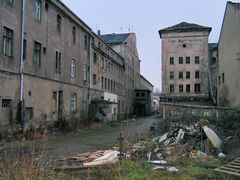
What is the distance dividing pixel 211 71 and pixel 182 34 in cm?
836

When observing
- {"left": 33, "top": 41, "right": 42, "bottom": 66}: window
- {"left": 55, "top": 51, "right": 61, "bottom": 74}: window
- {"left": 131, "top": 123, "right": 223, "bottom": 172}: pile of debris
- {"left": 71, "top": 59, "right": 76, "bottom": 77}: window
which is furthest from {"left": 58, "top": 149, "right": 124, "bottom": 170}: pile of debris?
{"left": 71, "top": 59, "right": 76, "bottom": 77}: window

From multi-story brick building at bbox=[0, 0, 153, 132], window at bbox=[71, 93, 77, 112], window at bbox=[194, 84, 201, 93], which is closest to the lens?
multi-story brick building at bbox=[0, 0, 153, 132]

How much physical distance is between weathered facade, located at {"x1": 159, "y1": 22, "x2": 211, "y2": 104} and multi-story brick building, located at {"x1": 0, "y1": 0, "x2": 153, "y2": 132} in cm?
1863

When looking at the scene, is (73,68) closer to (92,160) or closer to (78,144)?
(78,144)

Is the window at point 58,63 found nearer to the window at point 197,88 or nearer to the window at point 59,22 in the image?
the window at point 59,22

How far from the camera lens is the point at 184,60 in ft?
188

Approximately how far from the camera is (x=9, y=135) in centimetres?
1800

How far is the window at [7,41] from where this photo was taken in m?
18.6

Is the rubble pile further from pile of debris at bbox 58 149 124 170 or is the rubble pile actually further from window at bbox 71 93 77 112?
window at bbox 71 93 77 112

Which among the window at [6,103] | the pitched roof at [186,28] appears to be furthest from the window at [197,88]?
the window at [6,103]

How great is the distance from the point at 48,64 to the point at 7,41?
18.6 feet

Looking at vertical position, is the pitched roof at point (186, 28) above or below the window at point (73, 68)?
above

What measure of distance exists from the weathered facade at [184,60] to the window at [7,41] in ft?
132

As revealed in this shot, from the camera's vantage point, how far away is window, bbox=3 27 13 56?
18.6 m
